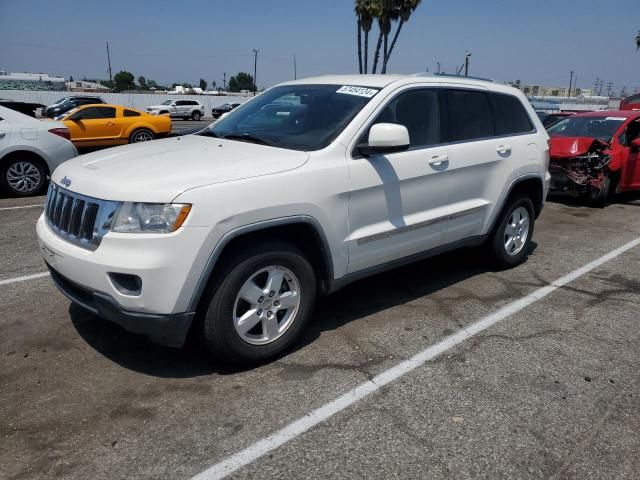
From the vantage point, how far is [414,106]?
13.8 ft

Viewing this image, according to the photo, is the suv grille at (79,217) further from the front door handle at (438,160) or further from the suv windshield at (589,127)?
the suv windshield at (589,127)

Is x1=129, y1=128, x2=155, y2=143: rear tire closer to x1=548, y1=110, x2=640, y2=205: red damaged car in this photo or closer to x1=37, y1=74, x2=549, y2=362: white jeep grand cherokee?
x1=548, y1=110, x2=640, y2=205: red damaged car

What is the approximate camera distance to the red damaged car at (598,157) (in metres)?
8.91

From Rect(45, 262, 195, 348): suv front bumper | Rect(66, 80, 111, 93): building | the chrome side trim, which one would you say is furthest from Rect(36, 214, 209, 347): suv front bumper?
Rect(66, 80, 111, 93): building

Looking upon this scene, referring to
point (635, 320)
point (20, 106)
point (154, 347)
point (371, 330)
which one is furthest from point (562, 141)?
point (20, 106)

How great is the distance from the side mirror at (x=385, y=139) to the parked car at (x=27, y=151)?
666cm

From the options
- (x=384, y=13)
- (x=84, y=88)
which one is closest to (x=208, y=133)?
(x=384, y=13)

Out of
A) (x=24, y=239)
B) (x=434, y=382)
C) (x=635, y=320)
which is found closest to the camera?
(x=434, y=382)

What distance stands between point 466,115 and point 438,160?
71 centimetres

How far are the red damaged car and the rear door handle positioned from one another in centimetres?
463

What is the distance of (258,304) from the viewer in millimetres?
3305

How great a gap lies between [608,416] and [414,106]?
2.50 meters

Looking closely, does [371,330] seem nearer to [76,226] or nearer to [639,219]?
[76,226]

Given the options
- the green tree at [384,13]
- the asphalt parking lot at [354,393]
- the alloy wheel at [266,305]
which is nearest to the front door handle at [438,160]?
the asphalt parking lot at [354,393]
